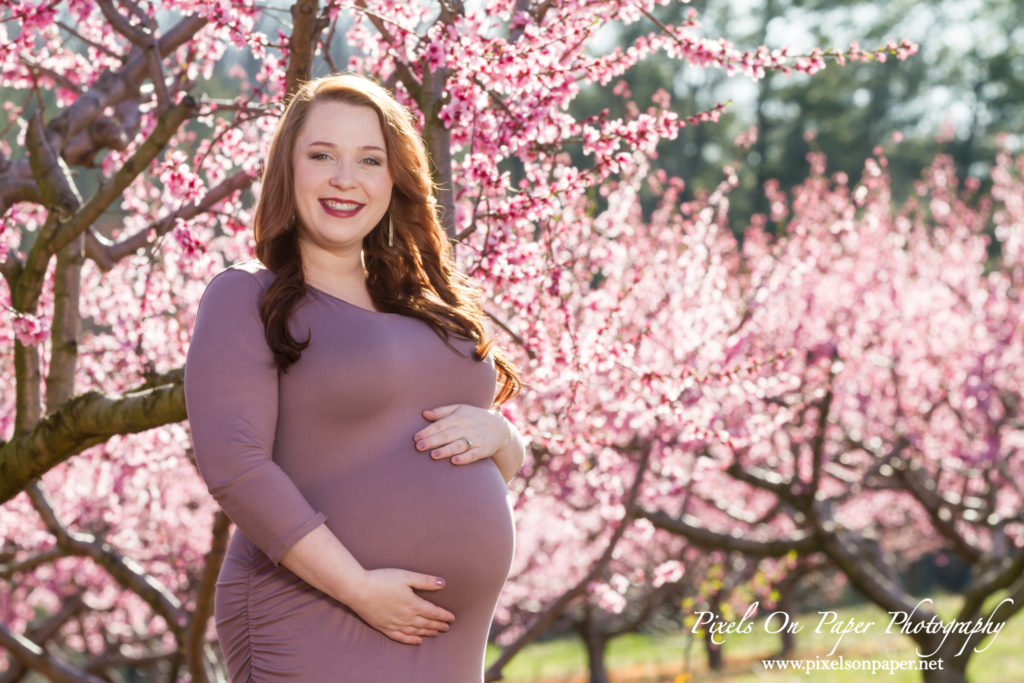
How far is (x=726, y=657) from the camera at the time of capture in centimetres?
1836

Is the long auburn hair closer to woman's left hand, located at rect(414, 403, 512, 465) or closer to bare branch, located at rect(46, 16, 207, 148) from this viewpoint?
woman's left hand, located at rect(414, 403, 512, 465)

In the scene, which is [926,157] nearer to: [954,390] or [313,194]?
[954,390]

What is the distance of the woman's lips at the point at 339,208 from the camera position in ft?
7.27

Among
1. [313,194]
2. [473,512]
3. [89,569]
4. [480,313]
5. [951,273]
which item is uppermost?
[313,194]

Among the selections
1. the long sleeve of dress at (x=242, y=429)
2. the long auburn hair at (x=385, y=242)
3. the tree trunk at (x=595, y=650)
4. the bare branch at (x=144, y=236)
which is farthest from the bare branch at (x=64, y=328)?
the tree trunk at (x=595, y=650)

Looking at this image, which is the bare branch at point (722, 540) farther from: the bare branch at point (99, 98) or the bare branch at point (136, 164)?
the bare branch at point (136, 164)

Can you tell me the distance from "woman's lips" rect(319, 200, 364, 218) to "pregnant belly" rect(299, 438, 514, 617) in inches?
18.9

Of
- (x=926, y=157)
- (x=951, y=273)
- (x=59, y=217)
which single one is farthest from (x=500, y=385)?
(x=926, y=157)

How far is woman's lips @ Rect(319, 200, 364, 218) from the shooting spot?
221 centimetres

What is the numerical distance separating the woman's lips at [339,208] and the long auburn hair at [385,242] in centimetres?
8

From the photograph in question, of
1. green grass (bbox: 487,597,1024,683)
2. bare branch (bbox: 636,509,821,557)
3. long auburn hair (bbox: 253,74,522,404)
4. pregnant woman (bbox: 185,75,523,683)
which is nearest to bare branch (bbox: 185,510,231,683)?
long auburn hair (bbox: 253,74,522,404)

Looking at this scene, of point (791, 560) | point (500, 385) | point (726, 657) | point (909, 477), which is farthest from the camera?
point (726, 657)

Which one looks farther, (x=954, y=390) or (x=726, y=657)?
(x=726, y=657)

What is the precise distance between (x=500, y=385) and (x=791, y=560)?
381 cm
